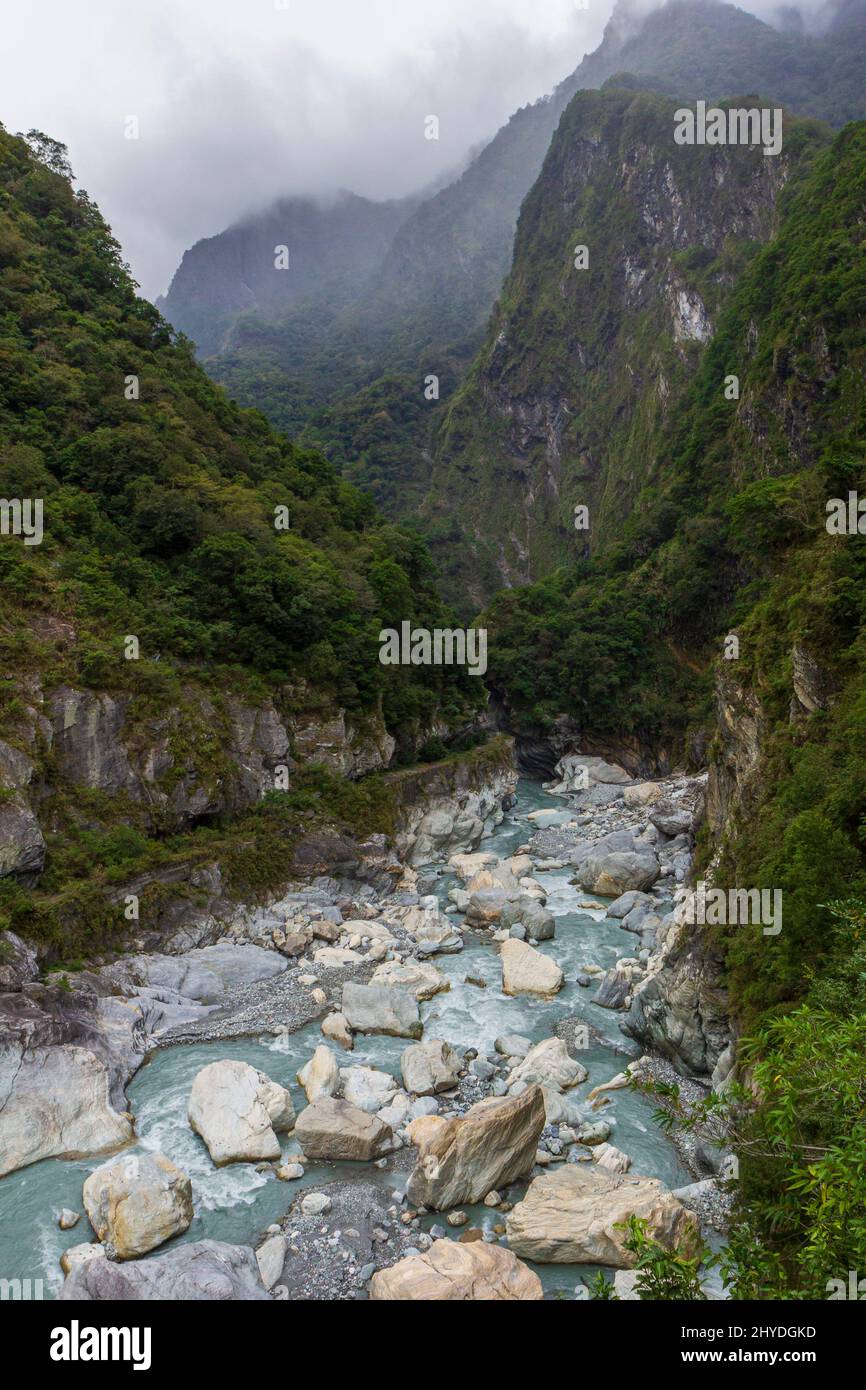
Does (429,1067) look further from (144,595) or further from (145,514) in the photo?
(145,514)

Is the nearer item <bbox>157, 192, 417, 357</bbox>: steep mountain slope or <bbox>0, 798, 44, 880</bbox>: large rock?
<bbox>0, 798, 44, 880</bbox>: large rock

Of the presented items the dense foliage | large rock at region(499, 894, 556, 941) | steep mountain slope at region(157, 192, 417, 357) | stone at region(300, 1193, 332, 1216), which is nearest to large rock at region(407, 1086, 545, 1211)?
stone at region(300, 1193, 332, 1216)

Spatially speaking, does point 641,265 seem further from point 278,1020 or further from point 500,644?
point 278,1020

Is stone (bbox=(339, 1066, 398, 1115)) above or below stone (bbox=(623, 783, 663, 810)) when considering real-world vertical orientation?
below

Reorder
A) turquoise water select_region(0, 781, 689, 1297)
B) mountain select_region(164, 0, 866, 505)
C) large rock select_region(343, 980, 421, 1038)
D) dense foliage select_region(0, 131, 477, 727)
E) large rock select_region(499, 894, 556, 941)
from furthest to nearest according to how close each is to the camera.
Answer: mountain select_region(164, 0, 866, 505)
dense foliage select_region(0, 131, 477, 727)
large rock select_region(499, 894, 556, 941)
large rock select_region(343, 980, 421, 1038)
turquoise water select_region(0, 781, 689, 1297)

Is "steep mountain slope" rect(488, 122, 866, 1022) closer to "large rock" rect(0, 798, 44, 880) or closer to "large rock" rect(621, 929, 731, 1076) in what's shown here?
"large rock" rect(621, 929, 731, 1076)
